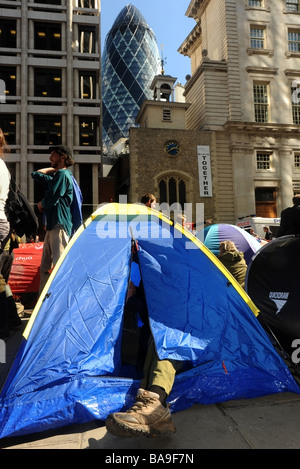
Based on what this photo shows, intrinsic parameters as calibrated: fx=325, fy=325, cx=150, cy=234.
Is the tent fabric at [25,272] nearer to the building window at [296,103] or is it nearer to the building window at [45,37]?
the building window at [296,103]

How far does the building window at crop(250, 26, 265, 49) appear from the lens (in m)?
23.8

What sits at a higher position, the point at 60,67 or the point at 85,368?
the point at 60,67

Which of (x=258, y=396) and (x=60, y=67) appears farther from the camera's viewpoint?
(x=60, y=67)

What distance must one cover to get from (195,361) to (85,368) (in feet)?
2.96

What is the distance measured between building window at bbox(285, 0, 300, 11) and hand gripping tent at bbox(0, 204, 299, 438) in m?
29.0

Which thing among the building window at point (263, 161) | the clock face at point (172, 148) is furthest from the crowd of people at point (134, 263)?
the building window at point (263, 161)

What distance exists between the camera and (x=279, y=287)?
3246 millimetres

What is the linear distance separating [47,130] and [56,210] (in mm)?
22840

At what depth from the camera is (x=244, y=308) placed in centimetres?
303

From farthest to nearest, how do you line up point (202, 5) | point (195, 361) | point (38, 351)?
1. point (202, 5)
2. point (195, 361)
3. point (38, 351)

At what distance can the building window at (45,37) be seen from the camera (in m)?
25.5

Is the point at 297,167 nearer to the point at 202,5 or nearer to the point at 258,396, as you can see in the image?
the point at 202,5

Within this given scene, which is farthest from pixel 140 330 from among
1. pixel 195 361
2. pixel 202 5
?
pixel 202 5
